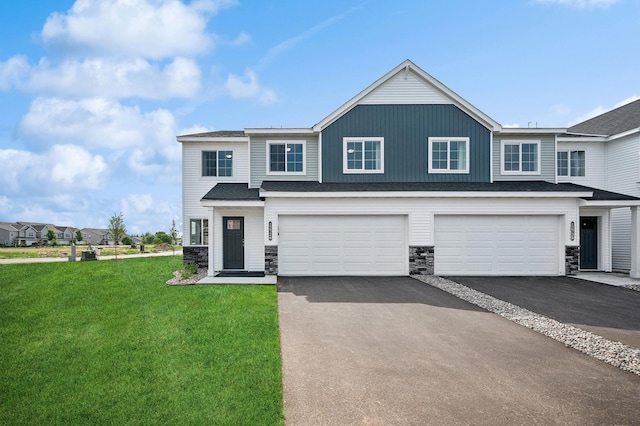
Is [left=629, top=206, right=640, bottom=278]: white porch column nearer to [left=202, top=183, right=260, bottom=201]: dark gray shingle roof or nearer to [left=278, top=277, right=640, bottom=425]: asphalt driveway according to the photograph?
[left=278, top=277, right=640, bottom=425]: asphalt driveway

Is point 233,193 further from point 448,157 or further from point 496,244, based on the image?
point 496,244

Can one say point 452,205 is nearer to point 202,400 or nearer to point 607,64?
point 607,64

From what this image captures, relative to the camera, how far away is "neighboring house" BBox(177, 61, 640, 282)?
12727 mm

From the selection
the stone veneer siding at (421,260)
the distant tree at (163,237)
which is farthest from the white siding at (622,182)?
the distant tree at (163,237)

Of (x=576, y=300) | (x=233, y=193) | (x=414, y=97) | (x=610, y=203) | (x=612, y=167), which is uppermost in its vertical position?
→ (x=414, y=97)

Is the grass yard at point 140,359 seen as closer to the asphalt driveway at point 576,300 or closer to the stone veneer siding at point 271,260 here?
the stone veneer siding at point 271,260

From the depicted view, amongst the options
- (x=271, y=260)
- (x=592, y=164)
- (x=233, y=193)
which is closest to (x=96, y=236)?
(x=233, y=193)

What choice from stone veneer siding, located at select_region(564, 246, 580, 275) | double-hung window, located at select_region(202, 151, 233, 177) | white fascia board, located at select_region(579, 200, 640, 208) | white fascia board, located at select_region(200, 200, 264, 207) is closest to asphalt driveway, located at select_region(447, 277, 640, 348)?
stone veneer siding, located at select_region(564, 246, 580, 275)

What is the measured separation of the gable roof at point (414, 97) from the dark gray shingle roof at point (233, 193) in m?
3.86

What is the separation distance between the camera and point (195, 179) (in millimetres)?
14867

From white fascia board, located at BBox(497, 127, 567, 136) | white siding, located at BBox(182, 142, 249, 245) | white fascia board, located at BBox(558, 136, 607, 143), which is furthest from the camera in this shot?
white fascia board, located at BBox(558, 136, 607, 143)

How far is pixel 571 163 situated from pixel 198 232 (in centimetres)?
1760

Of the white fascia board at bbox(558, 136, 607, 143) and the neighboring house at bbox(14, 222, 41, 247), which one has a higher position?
the white fascia board at bbox(558, 136, 607, 143)

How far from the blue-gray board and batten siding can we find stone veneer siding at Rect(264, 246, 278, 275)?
378 cm
